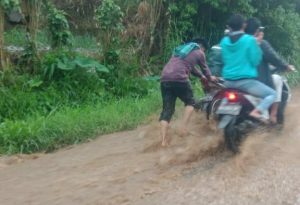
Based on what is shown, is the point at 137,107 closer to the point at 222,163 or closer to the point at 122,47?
the point at 122,47

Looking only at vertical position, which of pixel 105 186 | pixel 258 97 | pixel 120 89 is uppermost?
pixel 258 97

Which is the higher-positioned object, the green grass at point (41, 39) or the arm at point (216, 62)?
the arm at point (216, 62)

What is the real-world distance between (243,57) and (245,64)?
0.09m

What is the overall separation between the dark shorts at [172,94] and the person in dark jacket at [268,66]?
118cm

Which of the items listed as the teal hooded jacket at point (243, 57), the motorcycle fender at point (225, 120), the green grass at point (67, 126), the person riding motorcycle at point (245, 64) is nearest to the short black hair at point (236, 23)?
the person riding motorcycle at point (245, 64)

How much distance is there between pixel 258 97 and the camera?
24.9ft

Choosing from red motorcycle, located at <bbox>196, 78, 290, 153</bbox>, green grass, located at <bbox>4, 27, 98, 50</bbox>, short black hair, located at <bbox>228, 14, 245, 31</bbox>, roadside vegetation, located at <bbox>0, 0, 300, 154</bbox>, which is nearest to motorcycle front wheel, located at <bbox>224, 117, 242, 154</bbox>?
red motorcycle, located at <bbox>196, 78, 290, 153</bbox>

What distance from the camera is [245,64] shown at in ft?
25.1

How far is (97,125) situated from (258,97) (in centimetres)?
357

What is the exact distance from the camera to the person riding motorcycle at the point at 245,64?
7.58 m

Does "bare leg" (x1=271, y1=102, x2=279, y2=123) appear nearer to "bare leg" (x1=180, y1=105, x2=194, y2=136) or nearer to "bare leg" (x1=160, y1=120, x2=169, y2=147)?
"bare leg" (x1=180, y1=105, x2=194, y2=136)

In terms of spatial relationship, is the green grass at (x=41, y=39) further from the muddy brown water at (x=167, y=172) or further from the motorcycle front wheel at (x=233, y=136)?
the motorcycle front wheel at (x=233, y=136)

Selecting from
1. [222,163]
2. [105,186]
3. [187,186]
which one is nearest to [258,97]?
[222,163]

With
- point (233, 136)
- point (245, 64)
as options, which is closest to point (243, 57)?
point (245, 64)
